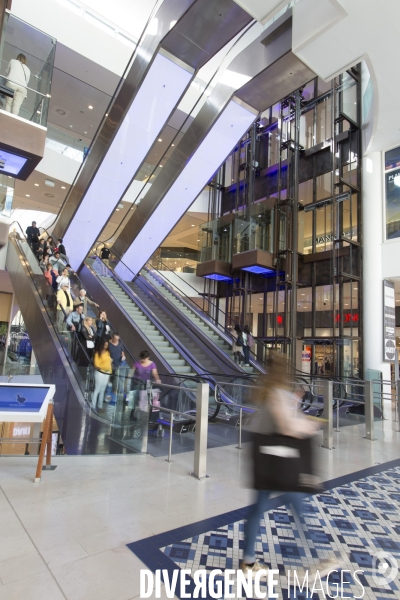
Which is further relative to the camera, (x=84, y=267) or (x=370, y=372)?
(x=84, y=267)

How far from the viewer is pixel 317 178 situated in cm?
1669

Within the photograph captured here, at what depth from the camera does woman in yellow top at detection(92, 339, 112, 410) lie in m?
6.91

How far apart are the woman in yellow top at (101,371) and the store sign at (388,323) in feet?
29.9

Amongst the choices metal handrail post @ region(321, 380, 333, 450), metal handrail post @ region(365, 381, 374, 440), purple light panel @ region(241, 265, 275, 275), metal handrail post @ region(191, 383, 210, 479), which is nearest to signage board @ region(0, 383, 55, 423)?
metal handrail post @ region(191, 383, 210, 479)

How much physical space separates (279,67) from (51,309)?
8298mm

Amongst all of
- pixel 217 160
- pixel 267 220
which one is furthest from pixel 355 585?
pixel 267 220

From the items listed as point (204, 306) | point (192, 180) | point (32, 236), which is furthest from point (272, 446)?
point (204, 306)

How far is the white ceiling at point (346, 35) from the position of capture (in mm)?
7375

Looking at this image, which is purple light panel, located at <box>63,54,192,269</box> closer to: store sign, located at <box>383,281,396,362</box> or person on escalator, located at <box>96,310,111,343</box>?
person on escalator, located at <box>96,310,111,343</box>

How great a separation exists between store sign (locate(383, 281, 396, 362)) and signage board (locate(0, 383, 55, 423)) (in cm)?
1119

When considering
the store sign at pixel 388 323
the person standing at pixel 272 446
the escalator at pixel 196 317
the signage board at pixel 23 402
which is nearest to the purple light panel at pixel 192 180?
the escalator at pixel 196 317

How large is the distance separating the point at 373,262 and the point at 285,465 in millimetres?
11742

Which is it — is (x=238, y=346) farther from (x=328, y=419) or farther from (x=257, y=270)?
(x=328, y=419)

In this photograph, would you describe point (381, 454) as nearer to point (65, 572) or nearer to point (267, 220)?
point (65, 572)
